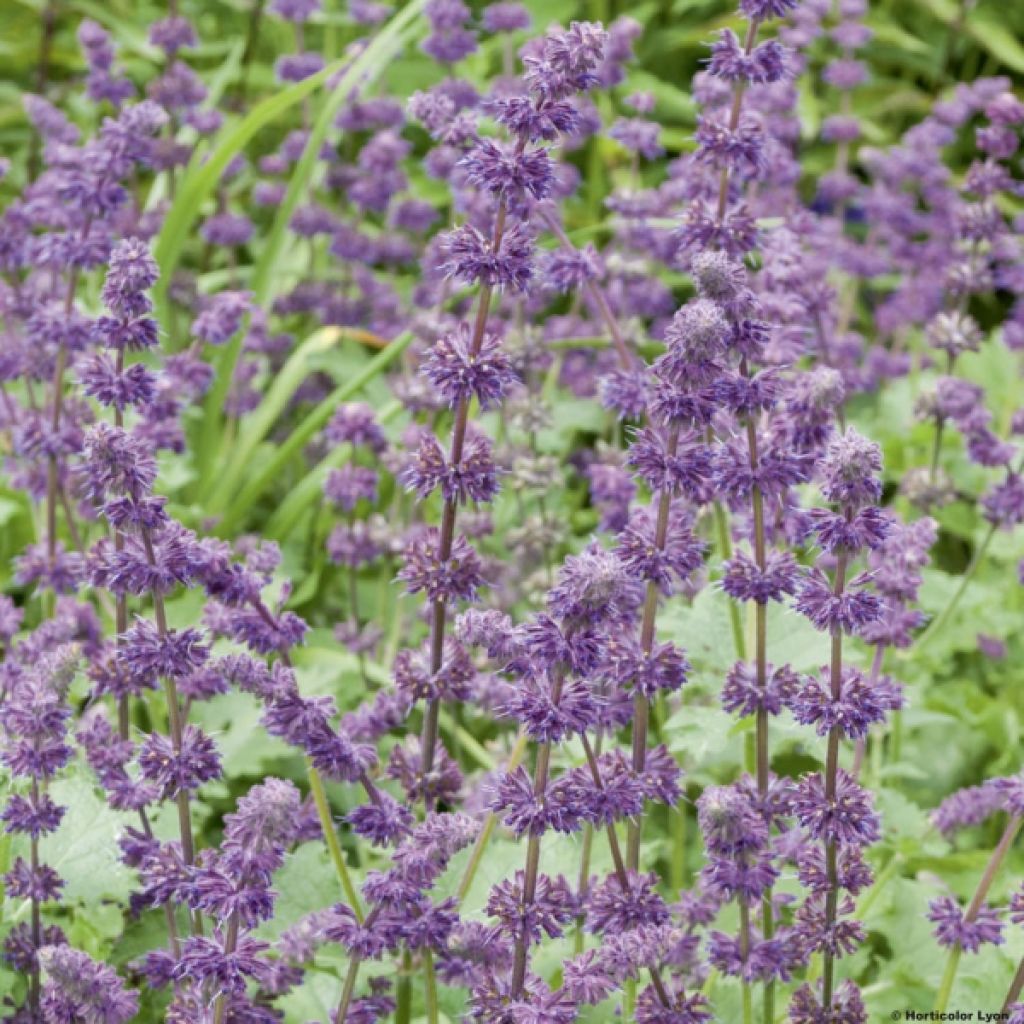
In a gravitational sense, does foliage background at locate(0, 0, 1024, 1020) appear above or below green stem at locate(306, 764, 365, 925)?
above

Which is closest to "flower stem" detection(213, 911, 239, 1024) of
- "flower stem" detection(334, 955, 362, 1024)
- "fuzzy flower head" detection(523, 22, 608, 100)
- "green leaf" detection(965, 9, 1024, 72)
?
"flower stem" detection(334, 955, 362, 1024)

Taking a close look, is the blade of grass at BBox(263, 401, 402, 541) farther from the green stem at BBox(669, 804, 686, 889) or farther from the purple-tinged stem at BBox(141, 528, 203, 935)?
the purple-tinged stem at BBox(141, 528, 203, 935)

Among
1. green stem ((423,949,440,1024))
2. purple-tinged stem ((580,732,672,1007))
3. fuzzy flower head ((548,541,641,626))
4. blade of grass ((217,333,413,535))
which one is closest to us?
fuzzy flower head ((548,541,641,626))

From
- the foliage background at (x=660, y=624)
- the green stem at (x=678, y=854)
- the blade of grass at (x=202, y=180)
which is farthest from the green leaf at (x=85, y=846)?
the blade of grass at (x=202, y=180)

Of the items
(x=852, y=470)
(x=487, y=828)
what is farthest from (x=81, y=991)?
(x=852, y=470)

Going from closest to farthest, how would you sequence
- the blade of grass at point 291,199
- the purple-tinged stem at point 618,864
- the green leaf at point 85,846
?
the purple-tinged stem at point 618,864, the green leaf at point 85,846, the blade of grass at point 291,199

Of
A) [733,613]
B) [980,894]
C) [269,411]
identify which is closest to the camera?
[980,894]

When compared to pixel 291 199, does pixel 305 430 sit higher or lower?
lower

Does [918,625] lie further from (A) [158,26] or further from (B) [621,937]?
(A) [158,26]

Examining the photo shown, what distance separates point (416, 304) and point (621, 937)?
3.42m

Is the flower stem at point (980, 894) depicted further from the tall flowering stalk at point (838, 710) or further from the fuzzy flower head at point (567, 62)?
the fuzzy flower head at point (567, 62)

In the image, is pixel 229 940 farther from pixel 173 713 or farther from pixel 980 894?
pixel 980 894

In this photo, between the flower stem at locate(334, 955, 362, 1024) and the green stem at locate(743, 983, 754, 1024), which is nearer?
the flower stem at locate(334, 955, 362, 1024)

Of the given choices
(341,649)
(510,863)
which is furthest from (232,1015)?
(341,649)
